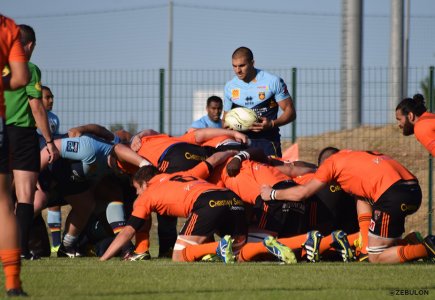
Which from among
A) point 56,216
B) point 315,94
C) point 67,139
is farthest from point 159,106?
point 67,139

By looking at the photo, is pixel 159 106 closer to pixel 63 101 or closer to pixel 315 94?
pixel 63 101

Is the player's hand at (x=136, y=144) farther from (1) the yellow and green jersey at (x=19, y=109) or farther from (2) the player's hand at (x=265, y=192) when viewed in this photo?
(1) the yellow and green jersey at (x=19, y=109)

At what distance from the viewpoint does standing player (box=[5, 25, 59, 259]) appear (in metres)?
8.81

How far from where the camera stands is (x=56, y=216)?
14.0 metres

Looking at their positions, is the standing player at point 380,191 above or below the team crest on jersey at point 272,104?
below

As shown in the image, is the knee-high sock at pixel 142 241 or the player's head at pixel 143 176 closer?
the player's head at pixel 143 176

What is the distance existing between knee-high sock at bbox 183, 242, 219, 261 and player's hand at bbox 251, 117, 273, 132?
111 inches

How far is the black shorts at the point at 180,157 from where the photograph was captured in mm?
11703

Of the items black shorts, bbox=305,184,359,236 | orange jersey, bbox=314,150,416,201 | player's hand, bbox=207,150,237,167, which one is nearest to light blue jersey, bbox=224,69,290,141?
player's hand, bbox=207,150,237,167

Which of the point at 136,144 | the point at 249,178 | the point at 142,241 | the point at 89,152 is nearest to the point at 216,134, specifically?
the point at 136,144

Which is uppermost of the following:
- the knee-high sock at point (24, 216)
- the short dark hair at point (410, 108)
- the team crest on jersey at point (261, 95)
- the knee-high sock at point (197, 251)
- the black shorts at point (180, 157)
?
the team crest on jersey at point (261, 95)

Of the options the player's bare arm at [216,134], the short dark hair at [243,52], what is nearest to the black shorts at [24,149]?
the player's bare arm at [216,134]

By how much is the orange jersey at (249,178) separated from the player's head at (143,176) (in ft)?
3.23

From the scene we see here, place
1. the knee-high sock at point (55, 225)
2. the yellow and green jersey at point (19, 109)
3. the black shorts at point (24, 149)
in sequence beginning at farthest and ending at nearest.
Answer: the knee-high sock at point (55, 225) < the yellow and green jersey at point (19, 109) < the black shorts at point (24, 149)
